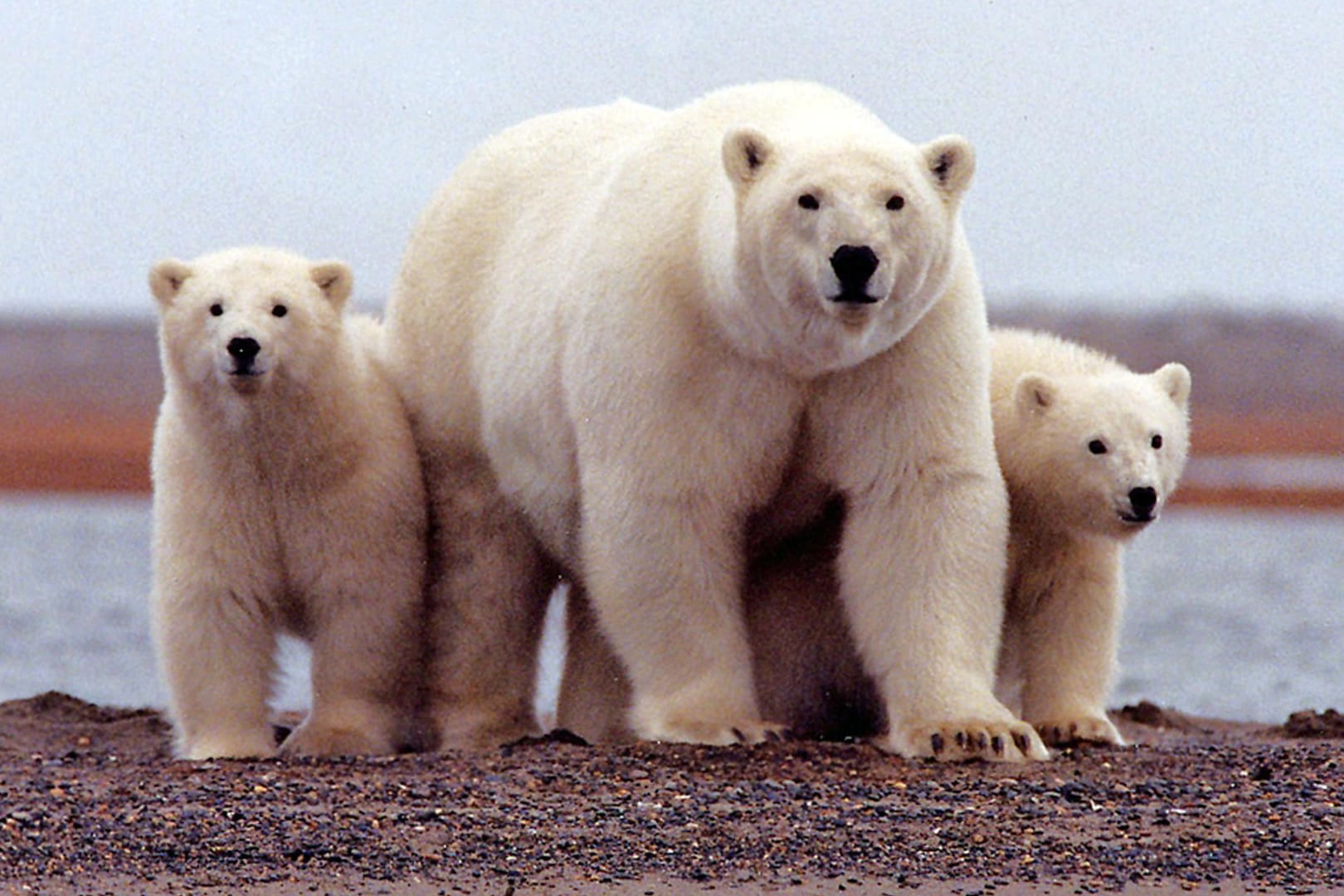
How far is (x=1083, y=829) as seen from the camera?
6.24 metres

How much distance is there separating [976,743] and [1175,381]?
1792 millimetres

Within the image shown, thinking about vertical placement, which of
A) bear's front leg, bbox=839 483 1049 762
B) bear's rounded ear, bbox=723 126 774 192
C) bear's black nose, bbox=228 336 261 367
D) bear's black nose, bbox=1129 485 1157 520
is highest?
bear's rounded ear, bbox=723 126 774 192

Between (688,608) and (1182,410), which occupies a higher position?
(1182,410)

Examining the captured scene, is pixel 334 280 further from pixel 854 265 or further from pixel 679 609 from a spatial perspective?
pixel 854 265

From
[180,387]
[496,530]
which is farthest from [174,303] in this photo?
[496,530]

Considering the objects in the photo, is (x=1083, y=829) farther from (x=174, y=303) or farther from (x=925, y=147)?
(x=174, y=303)

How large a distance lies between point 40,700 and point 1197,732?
4861 mm

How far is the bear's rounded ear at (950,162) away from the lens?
7.35m

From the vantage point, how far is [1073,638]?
329 inches

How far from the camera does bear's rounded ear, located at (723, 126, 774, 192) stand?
727cm

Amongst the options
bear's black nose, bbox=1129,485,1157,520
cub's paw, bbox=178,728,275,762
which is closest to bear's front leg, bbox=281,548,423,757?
cub's paw, bbox=178,728,275,762

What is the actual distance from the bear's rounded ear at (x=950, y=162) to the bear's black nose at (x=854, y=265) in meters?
0.57

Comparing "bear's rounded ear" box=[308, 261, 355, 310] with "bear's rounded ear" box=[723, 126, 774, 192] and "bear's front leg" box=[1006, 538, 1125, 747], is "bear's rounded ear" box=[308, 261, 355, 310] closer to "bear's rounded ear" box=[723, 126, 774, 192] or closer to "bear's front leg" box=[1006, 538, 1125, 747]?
"bear's rounded ear" box=[723, 126, 774, 192]

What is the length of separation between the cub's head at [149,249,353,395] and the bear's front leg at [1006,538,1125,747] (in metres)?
2.71
